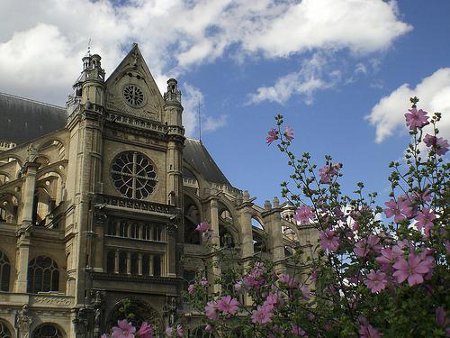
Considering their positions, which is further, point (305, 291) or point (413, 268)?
point (305, 291)

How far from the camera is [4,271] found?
104ft

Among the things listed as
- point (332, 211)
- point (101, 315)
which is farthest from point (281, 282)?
point (101, 315)

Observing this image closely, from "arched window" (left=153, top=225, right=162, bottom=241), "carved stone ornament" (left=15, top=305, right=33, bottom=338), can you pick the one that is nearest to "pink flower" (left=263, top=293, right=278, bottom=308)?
"carved stone ornament" (left=15, top=305, right=33, bottom=338)

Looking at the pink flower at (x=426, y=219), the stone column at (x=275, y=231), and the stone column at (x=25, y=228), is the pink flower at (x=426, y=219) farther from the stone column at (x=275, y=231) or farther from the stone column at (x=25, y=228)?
the stone column at (x=275, y=231)

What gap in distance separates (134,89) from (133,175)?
680 cm

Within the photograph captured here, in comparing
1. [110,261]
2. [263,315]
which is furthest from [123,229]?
[263,315]

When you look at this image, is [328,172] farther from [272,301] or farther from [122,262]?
[122,262]

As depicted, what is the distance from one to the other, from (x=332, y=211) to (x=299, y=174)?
2.39 ft

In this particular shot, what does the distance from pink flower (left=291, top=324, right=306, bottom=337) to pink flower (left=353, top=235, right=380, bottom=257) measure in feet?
4.80

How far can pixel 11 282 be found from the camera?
31484mm

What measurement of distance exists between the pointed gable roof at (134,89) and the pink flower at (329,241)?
32.3 meters

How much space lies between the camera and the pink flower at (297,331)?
291 inches

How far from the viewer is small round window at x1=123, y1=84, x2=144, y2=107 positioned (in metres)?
39.3

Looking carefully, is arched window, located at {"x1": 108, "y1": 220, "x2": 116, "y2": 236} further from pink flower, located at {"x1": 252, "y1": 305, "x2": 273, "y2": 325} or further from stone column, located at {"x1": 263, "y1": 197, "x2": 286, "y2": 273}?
pink flower, located at {"x1": 252, "y1": 305, "x2": 273, "y2": 325}
